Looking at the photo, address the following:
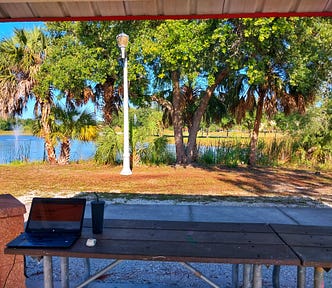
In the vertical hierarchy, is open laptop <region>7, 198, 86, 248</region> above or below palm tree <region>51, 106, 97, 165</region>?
below

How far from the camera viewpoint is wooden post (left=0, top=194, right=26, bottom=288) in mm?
3018

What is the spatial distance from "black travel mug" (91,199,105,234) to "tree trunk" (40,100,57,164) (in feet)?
40.4

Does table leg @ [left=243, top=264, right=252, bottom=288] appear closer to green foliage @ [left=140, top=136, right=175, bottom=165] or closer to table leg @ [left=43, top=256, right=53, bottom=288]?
table leg @ [left=43, top=256, right=53, bottom=288]

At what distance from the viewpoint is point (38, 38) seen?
14.1 m

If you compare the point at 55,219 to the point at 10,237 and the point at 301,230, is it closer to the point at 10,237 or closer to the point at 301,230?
the point at 10,237

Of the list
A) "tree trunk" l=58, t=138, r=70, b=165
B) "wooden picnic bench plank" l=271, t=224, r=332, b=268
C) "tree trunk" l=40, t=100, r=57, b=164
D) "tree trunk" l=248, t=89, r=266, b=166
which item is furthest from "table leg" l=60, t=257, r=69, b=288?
"tree trunk" l=248, t=89, r=266, b=166

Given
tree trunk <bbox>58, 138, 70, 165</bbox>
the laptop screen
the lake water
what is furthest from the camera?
the lake water

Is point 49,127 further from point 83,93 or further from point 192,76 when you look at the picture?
point 192,76

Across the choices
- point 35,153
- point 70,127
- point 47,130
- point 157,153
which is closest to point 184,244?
point 157,153

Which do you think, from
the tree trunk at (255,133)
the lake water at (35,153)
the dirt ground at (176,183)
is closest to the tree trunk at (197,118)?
the dirt ground at (176,183)

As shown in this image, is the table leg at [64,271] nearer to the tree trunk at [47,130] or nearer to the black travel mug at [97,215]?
the black travel mug at [97,215]

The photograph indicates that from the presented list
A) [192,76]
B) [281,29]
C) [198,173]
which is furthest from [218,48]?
[198,173]

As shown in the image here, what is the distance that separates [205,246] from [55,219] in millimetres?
1173

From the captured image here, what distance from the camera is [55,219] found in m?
2.71
